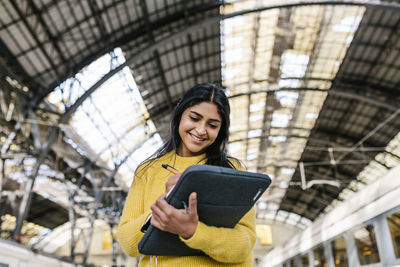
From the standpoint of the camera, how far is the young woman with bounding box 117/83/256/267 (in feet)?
4.49

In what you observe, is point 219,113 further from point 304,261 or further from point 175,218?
point 304,261

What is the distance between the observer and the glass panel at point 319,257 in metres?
9.49

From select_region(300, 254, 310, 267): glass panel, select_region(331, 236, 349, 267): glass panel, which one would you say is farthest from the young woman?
select_region(300, 254, 310, 267): glass panel

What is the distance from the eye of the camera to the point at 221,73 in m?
23.5

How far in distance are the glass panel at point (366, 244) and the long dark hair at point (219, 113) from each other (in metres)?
5.62

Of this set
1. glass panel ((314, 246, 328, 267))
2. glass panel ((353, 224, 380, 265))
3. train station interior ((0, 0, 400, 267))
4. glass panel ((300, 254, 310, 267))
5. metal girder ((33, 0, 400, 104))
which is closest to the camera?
glass panel ((353, 224, 380, 265))

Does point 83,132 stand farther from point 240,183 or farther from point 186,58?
point 240,183

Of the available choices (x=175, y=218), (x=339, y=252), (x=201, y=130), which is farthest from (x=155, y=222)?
(x=339, y=252)

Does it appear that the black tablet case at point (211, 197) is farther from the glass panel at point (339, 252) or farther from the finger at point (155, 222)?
the glass panel at point (339, 252)

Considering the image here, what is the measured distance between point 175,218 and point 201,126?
554 millimetres

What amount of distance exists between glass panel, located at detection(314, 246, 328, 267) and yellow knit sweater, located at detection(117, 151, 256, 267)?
27.7 feet

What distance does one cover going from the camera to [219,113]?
1814 millimetres

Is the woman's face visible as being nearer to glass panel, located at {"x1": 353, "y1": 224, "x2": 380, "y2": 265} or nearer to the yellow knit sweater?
the yellow knit sweater

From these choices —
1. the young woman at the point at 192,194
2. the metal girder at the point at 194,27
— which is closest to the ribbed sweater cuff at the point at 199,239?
the young woman at the point at 192,194
